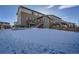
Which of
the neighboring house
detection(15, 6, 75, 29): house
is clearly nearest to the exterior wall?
detection(15, 6, 75, 29): house

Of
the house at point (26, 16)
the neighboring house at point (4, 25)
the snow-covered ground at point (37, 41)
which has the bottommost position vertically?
the snow-covered ground at point (37, 41)

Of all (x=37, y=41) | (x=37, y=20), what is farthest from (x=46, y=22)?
(x=37, y=41)

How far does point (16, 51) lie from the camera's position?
4.59 feet

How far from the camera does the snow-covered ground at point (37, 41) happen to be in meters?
1.40

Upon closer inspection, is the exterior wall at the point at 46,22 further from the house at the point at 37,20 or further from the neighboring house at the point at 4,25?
the neighboring house at the point at 4,25

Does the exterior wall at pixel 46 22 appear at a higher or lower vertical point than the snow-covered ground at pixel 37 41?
higher

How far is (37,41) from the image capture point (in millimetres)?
1416

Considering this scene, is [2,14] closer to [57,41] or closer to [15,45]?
[15,45]

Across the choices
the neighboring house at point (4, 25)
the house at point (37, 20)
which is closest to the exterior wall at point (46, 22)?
the house at point (37, 20)

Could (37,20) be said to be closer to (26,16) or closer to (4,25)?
(26,16)

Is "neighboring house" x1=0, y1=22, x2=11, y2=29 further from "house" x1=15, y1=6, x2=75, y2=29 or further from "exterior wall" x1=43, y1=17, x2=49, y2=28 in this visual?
"exterior wall" x1=43, y1=17, x2=49, y2=28

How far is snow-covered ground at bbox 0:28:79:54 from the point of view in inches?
55.2
